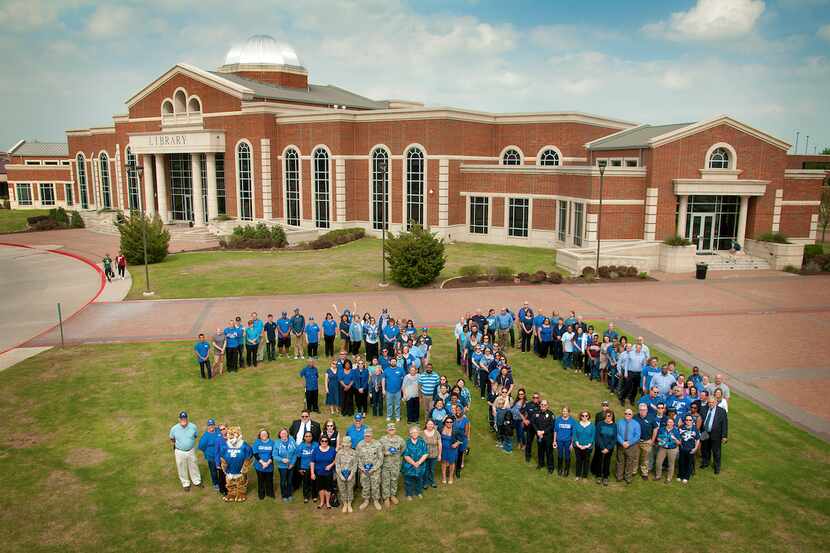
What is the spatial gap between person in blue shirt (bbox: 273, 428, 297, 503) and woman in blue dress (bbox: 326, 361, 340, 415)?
140 inches

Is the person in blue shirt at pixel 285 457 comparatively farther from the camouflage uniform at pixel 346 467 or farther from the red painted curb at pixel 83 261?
the red painted curb at pixel 83 261

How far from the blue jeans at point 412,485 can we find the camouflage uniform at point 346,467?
100cm

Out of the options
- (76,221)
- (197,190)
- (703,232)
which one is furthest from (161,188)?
(703,232)

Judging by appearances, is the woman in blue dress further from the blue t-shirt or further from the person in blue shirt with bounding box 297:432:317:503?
the person in blue shirt with bounding box 297:432:317:503

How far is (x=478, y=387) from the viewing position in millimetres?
16734

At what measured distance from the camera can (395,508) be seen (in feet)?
36.7

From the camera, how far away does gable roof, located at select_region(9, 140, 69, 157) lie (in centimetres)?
7529

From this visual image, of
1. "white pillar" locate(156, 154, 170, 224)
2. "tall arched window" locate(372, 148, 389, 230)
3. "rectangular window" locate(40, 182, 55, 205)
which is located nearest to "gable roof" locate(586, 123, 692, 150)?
"tall arched window" locate(372, 148, 389, 230)

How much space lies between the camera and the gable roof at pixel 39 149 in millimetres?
75287

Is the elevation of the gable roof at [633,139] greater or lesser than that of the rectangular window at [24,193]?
greater

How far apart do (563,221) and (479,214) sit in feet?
20.5

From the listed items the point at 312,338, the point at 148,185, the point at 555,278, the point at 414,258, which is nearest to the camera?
the point at 312,338

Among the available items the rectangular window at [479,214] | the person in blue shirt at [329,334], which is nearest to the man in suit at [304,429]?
the person in blue shirt at [329,334]

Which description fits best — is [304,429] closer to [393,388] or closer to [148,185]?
Answer: [393,388]
